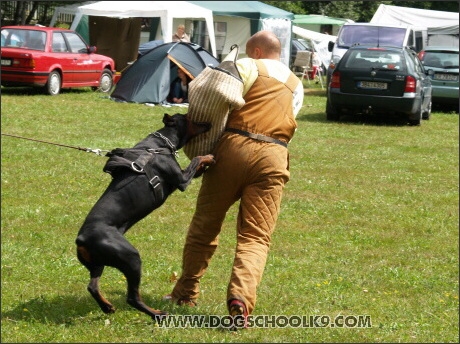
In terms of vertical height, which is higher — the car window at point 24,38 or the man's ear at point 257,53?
the man's ear at point 257,53

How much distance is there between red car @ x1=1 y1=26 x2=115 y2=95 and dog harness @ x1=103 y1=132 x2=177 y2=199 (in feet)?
49.5

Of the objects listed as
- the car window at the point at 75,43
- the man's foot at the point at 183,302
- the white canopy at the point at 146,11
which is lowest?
the car window at the point at 75,43

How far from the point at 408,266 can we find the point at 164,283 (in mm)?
2326

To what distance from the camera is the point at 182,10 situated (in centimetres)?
2620

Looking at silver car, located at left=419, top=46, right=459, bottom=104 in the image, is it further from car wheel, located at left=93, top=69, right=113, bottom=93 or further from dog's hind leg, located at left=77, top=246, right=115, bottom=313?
dog's hind leg, located at left=77, top=246, right=115, bottom=313

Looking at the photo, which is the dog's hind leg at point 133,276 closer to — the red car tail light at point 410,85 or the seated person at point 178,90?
the red car tail light at point 410,85

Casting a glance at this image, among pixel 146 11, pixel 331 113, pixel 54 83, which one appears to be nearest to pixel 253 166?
pixel 331 113

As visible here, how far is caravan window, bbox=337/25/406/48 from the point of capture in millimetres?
25234

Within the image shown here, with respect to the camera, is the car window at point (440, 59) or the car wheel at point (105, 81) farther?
the car window at point (440, 59)

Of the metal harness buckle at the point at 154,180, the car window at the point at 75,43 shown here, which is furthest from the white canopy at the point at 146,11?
the metal harness buckle at the point at 154,180

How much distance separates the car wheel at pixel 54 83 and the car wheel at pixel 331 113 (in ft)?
21.0

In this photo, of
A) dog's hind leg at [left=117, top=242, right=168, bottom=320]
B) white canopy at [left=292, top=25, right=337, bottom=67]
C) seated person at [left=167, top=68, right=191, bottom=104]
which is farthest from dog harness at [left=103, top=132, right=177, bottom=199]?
white canopy at [left=292, top=25, right=337, bottom=67]

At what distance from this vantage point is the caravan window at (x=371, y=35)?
2523 cm

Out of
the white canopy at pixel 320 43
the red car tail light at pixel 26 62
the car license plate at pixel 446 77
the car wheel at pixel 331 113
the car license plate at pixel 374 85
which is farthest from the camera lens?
the white canopy at pixel 320 43
